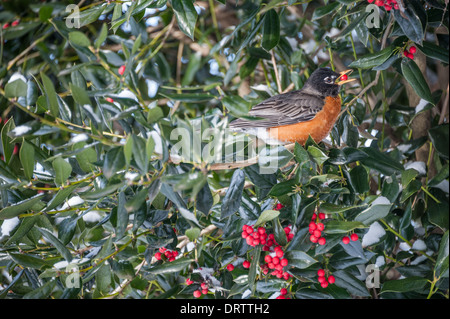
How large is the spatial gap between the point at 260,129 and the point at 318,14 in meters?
0.47

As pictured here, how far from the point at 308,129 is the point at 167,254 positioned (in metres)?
0.68

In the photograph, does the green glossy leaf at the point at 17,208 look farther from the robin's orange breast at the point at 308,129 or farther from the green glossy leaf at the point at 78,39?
the robin's orange breast at the point at 308,129

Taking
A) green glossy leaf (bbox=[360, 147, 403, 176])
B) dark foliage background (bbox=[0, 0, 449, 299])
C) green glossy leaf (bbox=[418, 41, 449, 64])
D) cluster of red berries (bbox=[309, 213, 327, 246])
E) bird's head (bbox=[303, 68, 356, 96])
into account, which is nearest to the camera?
dark foliage background (bbox=[0, 0, 449, 299])

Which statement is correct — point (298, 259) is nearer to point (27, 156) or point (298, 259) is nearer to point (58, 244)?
point (58, 244)

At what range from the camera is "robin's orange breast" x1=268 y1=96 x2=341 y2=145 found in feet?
5.79

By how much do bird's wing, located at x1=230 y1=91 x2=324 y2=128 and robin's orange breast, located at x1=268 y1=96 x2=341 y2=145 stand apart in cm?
2

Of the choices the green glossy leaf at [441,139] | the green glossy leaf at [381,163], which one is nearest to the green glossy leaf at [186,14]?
the green glossy leaf at [381,163]

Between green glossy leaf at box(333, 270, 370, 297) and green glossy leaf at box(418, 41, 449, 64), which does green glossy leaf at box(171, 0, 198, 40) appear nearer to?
green glossy leaf at box(418, 41, 449, 64)

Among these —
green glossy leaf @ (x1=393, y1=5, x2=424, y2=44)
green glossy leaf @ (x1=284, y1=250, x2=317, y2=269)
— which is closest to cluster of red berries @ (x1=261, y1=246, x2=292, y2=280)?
green glossy leaf @ (x1=284, y1=250, x2=317, y2=269)

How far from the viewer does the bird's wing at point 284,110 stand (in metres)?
1.76

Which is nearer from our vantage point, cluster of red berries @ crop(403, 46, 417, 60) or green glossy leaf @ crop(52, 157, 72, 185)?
green glossy leaf @ crop(52, 157, 72, 185)

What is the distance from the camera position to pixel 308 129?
177cm

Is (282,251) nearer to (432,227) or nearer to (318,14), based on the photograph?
(432,227)

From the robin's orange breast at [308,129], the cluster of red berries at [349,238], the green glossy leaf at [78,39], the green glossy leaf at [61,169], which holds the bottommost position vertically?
the cluster of red berries at [349,238]
